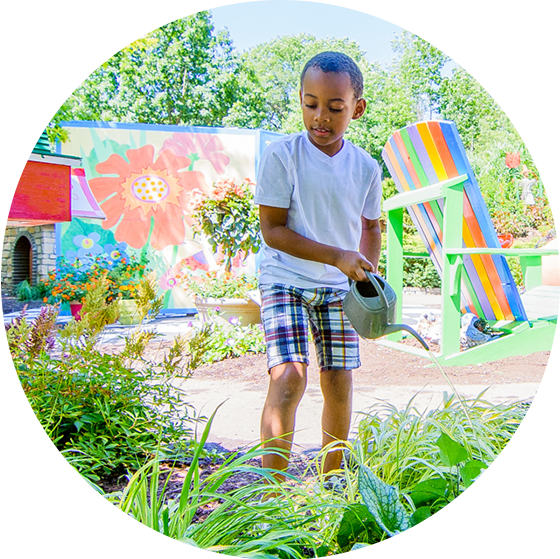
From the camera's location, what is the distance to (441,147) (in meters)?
4.36

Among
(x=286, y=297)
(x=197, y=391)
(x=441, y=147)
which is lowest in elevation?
(x=197, y=391)

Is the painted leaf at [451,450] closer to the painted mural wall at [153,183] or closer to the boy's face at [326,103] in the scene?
the boy's face at [326,103]

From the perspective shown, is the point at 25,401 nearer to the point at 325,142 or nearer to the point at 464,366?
the point at 325,142

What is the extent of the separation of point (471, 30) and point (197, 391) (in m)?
52.6

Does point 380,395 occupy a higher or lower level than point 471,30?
lower

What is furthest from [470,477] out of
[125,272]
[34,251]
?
[34,251]

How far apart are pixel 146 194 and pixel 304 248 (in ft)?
28.2

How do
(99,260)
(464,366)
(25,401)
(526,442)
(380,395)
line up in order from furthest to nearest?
(99,260)
(464,366)
(380,395)
(25,401)
(526,442)

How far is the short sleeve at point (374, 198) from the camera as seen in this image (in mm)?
2178

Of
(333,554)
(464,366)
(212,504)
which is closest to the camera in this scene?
(333,554)

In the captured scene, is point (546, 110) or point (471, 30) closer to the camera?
point (546, 110)

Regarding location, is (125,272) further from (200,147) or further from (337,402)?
(337,402)

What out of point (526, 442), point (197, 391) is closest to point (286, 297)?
point (526, 442)

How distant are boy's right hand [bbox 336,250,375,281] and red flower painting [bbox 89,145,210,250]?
8.40 metres
